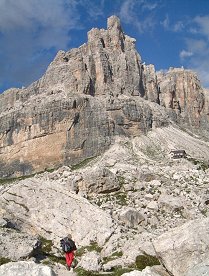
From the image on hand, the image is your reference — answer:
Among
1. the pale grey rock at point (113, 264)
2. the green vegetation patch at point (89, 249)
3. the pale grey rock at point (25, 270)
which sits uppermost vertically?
the pale grey rock at point (25, 270)

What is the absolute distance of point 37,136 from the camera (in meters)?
144

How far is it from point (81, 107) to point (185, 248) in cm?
12100

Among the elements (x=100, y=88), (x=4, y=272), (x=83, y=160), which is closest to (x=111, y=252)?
(x=4, y=272)

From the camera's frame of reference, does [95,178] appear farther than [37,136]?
No

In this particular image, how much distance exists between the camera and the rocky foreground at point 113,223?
21.5m

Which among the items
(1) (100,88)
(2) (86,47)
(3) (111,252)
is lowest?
(3) (111,252)

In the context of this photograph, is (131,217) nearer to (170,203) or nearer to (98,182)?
(170,203)

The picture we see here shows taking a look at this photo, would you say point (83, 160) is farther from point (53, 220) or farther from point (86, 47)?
point (53, 220)

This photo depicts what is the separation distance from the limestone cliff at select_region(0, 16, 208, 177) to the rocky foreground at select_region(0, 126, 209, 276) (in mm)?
53749

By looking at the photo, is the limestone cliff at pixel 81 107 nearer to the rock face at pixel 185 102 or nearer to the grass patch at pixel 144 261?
the rock face at pixel 185 102

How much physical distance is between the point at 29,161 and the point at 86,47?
55.6m

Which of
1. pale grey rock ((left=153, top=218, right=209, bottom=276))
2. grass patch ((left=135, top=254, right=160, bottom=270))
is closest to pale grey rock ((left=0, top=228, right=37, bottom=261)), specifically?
grass patch ((left=135, top=254, right=160, bottom=270))

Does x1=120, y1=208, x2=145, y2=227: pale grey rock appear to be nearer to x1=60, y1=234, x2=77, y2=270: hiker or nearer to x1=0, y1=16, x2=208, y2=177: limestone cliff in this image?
x1=60, y1=234, x2=77, y2=270: hiker

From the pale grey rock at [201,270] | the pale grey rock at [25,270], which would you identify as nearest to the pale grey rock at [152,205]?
the pale grey rock at [201,270]
